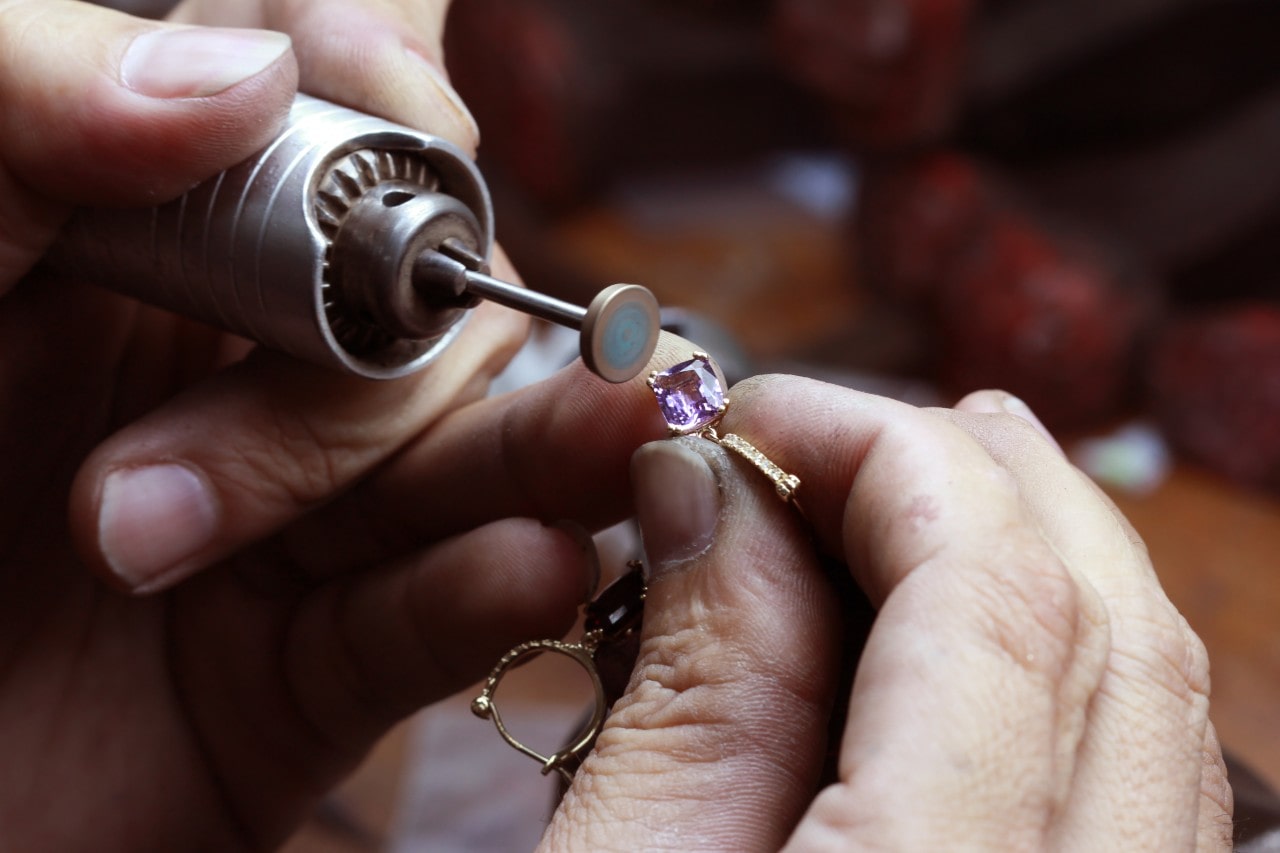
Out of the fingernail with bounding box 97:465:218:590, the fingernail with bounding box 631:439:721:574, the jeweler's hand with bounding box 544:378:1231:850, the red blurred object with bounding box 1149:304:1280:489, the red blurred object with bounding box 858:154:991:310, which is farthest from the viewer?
the red blurred object with bounding box 858:154:991:310

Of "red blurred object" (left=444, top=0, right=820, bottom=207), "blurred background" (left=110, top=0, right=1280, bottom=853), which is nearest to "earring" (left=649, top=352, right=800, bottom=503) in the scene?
"blurred background" (left=110, top=0, right=1280, bottom=853)

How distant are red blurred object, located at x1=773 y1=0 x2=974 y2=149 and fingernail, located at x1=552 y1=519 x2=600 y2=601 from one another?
0.99 meters

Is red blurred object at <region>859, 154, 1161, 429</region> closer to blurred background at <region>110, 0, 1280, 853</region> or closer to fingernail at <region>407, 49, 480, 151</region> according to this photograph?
blurred background at <region>110, 0, 1280, 853</region>

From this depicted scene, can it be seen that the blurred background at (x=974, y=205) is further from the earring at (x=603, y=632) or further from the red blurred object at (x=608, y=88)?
the earring at (x=603, y=632)

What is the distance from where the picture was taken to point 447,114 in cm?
69

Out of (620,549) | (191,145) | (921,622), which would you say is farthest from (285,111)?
(620,549)

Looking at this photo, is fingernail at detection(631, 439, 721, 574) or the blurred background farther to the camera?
the blurred background

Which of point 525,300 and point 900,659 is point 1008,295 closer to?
point 525,300

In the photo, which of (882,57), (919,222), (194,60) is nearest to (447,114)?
(194,60)

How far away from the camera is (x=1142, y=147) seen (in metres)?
1.58

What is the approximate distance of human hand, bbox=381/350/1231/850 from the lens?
41 cm

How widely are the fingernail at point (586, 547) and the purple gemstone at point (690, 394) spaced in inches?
5.4

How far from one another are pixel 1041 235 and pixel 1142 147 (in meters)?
0.19

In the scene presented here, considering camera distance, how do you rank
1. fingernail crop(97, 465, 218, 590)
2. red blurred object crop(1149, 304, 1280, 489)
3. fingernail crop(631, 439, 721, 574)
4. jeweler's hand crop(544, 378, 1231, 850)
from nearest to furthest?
jeweler's hand crop(544, 378, 1231, 850) → fingernail crop(631, 439, 721, 574) → fingernail crop(97, 465, 218, 590) → red blurred object crop(1149, 304, 1280, 489)
